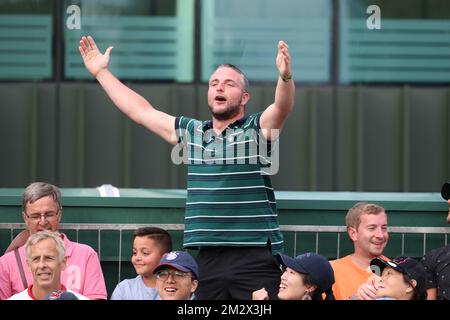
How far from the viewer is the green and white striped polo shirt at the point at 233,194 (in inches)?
286

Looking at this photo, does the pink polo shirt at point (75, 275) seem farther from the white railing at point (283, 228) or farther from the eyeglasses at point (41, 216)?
the white railing at point (283, 228)

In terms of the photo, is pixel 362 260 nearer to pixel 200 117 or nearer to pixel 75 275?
pixel 75 275

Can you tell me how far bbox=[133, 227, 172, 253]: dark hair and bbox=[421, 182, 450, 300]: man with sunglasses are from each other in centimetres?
157

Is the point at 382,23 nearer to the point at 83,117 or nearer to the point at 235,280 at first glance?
the point at 83,117

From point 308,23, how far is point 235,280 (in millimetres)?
6864

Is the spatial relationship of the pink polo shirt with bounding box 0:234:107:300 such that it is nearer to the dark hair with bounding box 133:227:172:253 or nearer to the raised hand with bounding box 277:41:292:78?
the dark hair with bounding box 133:227:172:253

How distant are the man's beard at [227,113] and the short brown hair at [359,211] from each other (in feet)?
3.34

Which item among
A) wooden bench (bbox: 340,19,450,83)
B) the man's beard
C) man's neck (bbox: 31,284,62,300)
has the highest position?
wooden bench (bbox: 340,19,450,83)

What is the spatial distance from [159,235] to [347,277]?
3.88 feet

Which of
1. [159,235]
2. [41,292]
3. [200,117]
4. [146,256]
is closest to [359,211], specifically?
[159,235]

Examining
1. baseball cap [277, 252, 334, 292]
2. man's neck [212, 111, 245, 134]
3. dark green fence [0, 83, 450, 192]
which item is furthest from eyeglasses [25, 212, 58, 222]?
dark green fence [0, 83, 450, 192]

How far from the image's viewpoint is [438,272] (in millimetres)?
7465

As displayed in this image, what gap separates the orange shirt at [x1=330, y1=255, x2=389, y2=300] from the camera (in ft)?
24.5

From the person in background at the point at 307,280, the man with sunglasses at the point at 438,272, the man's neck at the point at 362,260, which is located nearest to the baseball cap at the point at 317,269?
the person in background at the point at 307,280
